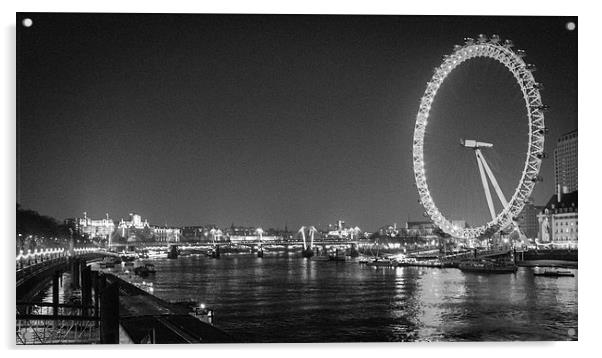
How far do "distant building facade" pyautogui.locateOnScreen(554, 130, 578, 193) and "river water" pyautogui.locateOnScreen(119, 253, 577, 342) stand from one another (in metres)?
1.49

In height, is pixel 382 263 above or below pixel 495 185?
below

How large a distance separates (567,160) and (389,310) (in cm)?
499

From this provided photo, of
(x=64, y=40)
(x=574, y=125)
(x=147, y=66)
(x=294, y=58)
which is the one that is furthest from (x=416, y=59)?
(x=64, y=40)

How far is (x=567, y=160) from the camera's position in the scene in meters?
7.07

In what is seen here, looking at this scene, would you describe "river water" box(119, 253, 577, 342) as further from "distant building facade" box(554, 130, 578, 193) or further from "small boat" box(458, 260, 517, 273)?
"small boat" box(458, 260, 517, 273)

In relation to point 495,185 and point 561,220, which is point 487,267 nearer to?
point 495,185

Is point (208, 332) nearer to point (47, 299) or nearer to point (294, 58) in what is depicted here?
point (294, 58)

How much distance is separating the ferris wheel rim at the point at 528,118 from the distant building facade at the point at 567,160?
1.01 meters

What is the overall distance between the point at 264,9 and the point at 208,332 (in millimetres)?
3373

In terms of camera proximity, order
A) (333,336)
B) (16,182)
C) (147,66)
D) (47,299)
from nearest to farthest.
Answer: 1. (16,182)
2. (147,66)
3. (333,336)
4. (47,299)

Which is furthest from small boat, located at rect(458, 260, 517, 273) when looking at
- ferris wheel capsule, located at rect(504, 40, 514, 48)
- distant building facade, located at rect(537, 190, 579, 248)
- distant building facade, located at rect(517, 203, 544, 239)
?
ferris wheel capsule, located at rect(504, 40, 514, 48)

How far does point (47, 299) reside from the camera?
47.4 ft

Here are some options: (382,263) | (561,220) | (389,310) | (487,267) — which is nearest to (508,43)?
(561,220)
